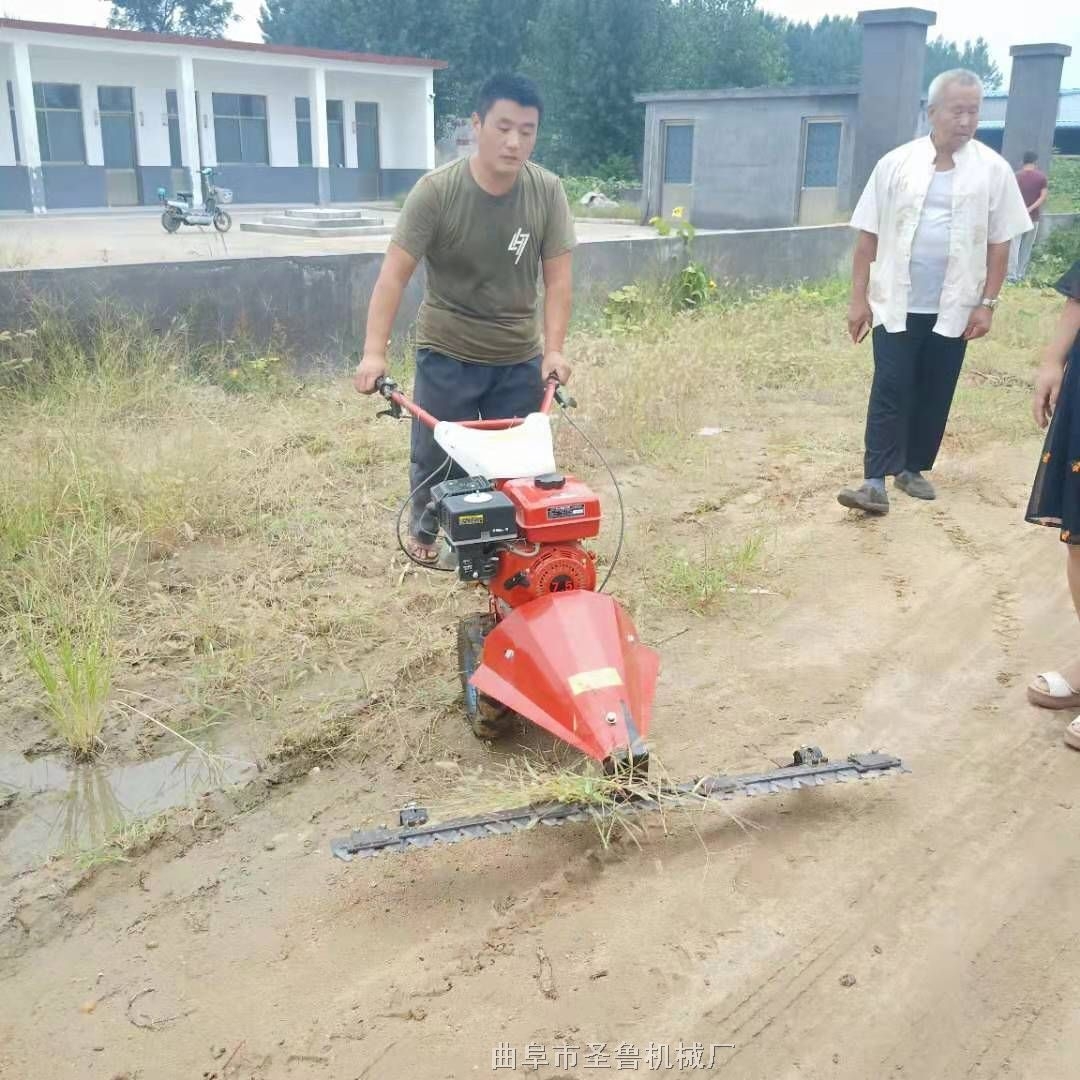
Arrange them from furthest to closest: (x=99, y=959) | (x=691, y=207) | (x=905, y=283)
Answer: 1. (x=691, y=207)
2. (x=905, y=283)
3. (x=99, y=959)

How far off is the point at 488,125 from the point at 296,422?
10.5 feet

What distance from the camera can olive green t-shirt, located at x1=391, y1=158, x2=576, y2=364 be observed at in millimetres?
3303

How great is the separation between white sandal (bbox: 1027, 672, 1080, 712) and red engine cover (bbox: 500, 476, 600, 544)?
1.59 metres

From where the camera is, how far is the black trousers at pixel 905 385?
4.81 meters

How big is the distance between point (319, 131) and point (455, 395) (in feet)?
79.5

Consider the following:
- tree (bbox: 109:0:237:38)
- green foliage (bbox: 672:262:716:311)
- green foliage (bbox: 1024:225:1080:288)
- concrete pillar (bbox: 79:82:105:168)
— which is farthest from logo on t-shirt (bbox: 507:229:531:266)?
tree (bbox: 109:0:237:38)

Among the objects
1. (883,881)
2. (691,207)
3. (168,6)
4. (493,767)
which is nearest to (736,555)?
(493,767)

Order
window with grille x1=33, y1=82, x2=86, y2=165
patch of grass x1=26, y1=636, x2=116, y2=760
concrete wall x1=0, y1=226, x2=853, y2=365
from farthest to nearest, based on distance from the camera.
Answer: window with grille x1=33, y1=82, x2=86, y2=165 → concrete wall x1=0, y1=226, x2=853, y2=365 → patch of grass x1=26, y1=636, x2=116, y2=760

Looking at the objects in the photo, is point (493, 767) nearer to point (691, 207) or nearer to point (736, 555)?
point (736, 555)

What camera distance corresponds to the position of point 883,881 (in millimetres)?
2498

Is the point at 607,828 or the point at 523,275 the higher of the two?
the point at 523,275

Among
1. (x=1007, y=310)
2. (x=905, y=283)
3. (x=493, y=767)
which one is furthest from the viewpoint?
(x=1007, y=310)

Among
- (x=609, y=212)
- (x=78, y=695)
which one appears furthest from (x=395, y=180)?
(x=78, y=695)

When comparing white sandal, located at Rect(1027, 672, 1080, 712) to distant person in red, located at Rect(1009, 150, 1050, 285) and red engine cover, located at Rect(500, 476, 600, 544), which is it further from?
distant person in red, located at Rect(1009, 150, 1050, 285)
